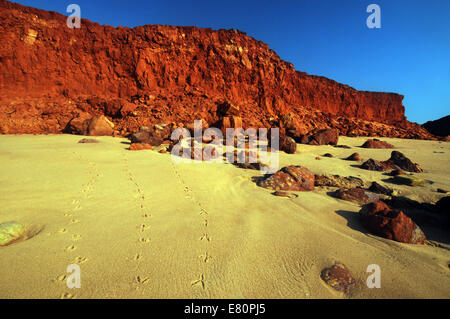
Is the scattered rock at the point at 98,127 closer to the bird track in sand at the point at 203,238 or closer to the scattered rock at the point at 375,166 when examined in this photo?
the bird track in sand at the point at 203,238

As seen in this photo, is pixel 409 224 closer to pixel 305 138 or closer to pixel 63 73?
pixel 305 138

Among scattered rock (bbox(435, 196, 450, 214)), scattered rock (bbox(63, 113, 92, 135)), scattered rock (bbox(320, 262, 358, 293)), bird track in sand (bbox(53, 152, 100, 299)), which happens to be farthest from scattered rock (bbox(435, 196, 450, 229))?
scattered rock (bbox(63, 113, 92, 135))

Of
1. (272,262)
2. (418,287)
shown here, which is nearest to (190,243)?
(272,262)

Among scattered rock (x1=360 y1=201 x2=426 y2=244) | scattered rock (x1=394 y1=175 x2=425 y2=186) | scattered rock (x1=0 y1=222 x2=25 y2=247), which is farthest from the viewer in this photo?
scattered rock (x1=394 y1=175 x2=425 y2=186)

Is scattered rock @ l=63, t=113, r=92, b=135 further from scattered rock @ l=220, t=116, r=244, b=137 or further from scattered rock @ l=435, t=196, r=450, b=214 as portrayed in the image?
scattered rock @ l=435, t=196, r=450, b=214

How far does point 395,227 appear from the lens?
237cm

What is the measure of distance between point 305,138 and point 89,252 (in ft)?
39.2

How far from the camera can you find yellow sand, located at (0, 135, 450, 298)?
1616 mm

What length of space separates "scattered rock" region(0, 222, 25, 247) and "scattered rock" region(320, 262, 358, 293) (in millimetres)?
3166

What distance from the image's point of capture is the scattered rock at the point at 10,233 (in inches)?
78.3

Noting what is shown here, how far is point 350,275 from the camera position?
5.84ft

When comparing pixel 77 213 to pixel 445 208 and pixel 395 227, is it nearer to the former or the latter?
pixel 395 227

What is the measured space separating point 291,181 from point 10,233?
4.32 metres

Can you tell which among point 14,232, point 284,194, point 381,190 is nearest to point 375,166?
point 381,190
